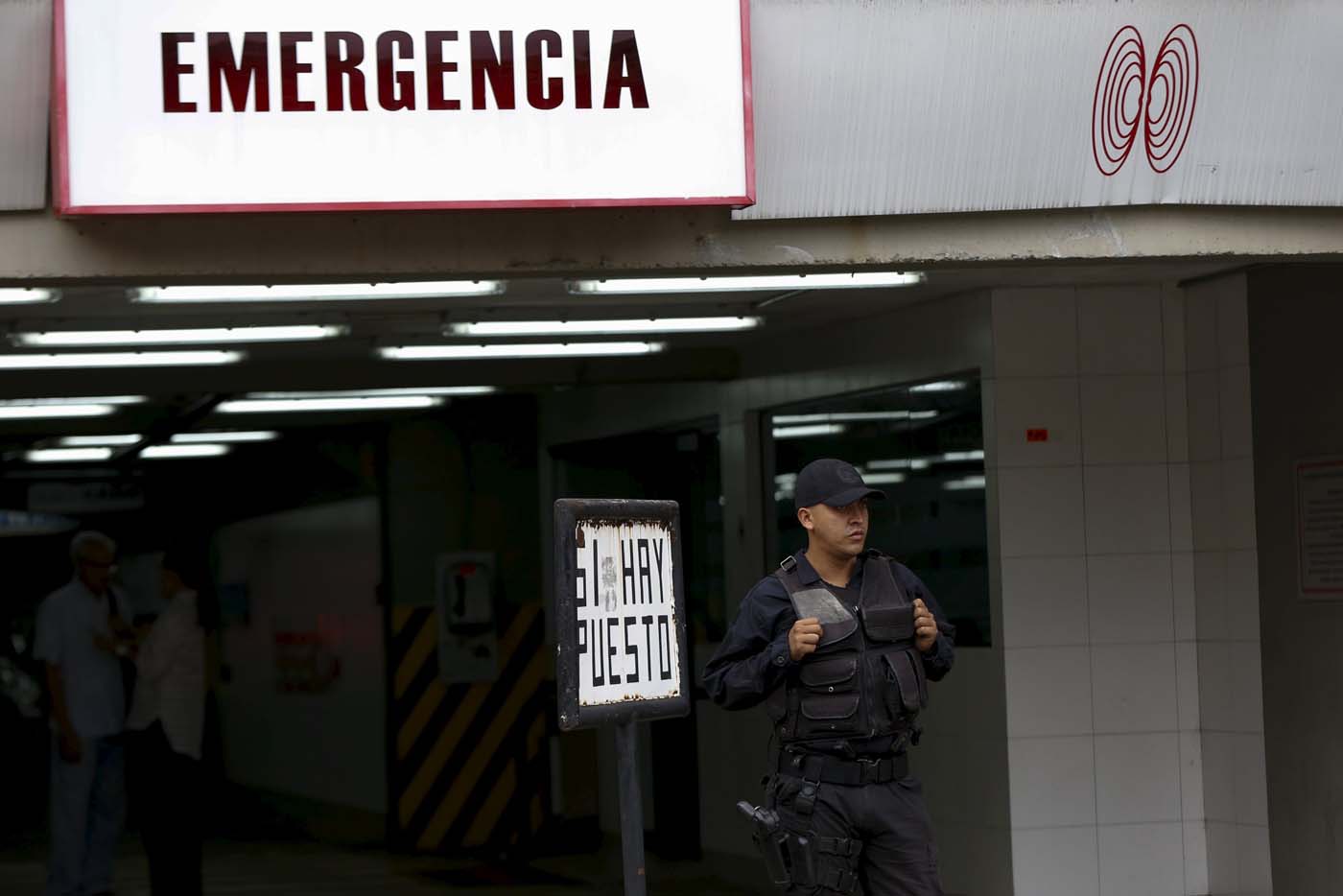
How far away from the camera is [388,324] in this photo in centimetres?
885

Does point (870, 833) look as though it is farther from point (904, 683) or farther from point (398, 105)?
point (398, 105)

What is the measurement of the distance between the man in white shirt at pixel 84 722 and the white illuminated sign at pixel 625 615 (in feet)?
20.0

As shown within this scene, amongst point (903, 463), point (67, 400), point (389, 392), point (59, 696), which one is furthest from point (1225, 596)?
point (67, 400)

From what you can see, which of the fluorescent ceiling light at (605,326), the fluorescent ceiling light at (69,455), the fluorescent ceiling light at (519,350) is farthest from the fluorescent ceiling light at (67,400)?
the fluorescent ceiling light at (69,455)

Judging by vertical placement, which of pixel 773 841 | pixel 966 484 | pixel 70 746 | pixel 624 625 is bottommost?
pixel 70 746

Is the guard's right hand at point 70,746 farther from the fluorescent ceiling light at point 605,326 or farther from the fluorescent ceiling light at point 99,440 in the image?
the fluorescent ceiling light at point 99,440

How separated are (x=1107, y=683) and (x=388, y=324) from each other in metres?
3.52

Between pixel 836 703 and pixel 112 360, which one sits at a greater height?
pixel 112 360

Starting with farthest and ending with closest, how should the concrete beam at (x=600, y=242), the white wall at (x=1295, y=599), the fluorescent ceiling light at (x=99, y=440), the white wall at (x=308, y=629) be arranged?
the white wall at (x=308, y=629) < the fluorescent ceiling light at (x=99, y=440) < the white wall at (x=1295, y=599) < the concrete beam at (x=600, y=242)

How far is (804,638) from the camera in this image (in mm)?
5820

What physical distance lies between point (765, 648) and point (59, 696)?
5315 millimetres

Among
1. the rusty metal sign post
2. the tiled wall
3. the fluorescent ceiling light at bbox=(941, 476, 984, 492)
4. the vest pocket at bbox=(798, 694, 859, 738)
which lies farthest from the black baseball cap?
the fluorescent ceiling light at bbox=(941, 476, 984, 492)

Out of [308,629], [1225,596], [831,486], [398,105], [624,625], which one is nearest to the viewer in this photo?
[624,625]

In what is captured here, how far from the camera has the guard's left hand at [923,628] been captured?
19.7 ft
